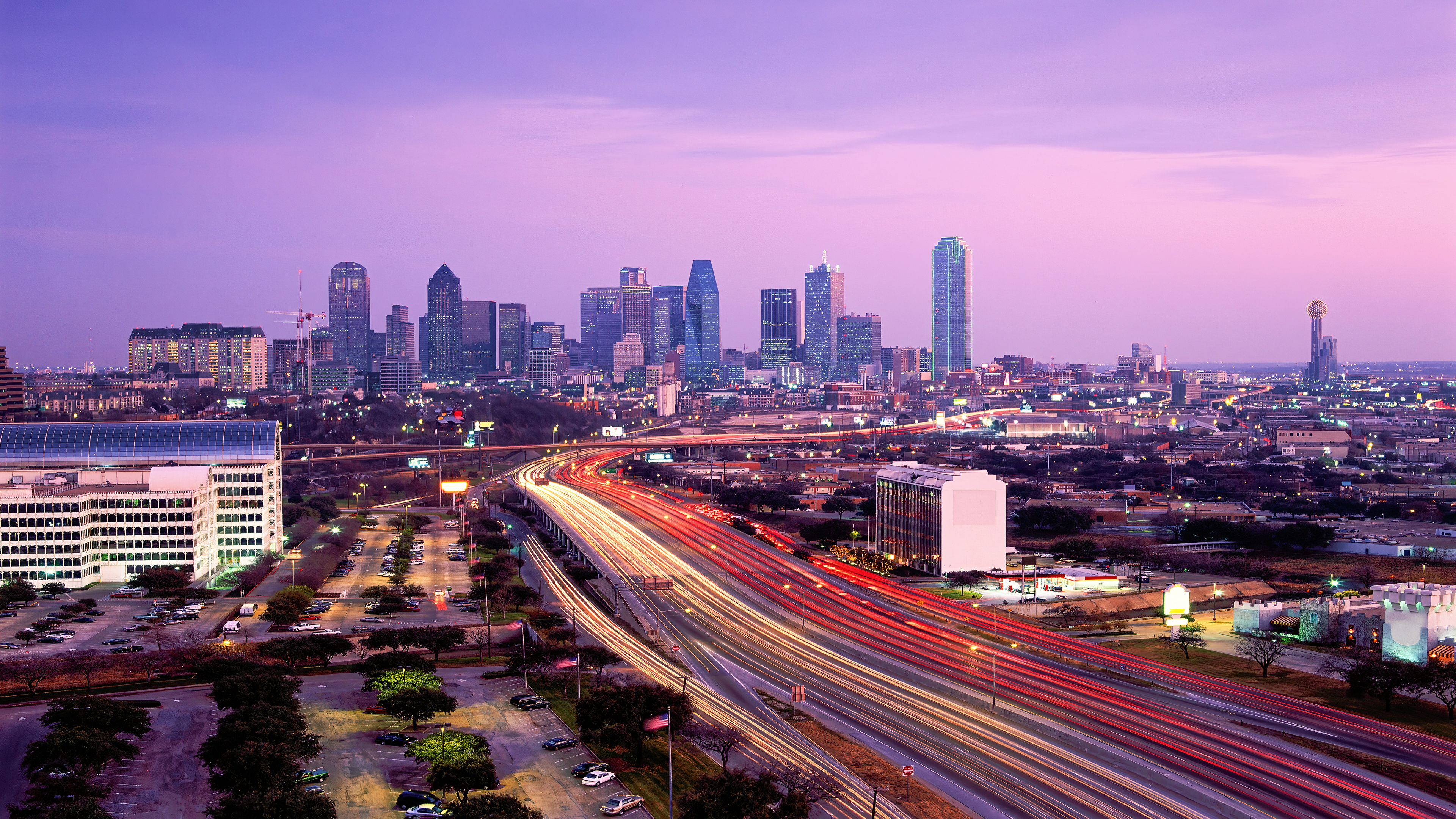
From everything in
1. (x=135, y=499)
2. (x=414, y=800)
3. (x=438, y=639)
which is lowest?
(x=414, y=800)

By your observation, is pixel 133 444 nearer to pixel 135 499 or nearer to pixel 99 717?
pixel 135 499

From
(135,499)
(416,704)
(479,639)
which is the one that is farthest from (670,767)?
(135,499)

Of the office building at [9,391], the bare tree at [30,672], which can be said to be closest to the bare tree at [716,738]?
the bare tree at [30,672]

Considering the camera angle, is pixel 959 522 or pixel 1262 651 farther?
pixel 959 522

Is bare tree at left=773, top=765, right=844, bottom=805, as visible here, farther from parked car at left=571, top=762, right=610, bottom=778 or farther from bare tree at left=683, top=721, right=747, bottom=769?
parked car at left=571, top=762, right=610, bottom=778

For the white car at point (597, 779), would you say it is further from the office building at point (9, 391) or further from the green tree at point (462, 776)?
the office building at point (9, 391)

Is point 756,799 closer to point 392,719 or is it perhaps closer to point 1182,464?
point 392,719

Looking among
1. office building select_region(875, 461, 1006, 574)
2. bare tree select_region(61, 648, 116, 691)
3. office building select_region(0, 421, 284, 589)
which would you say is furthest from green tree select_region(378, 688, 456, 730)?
office building select_region(875, 461, 1006, 574)
